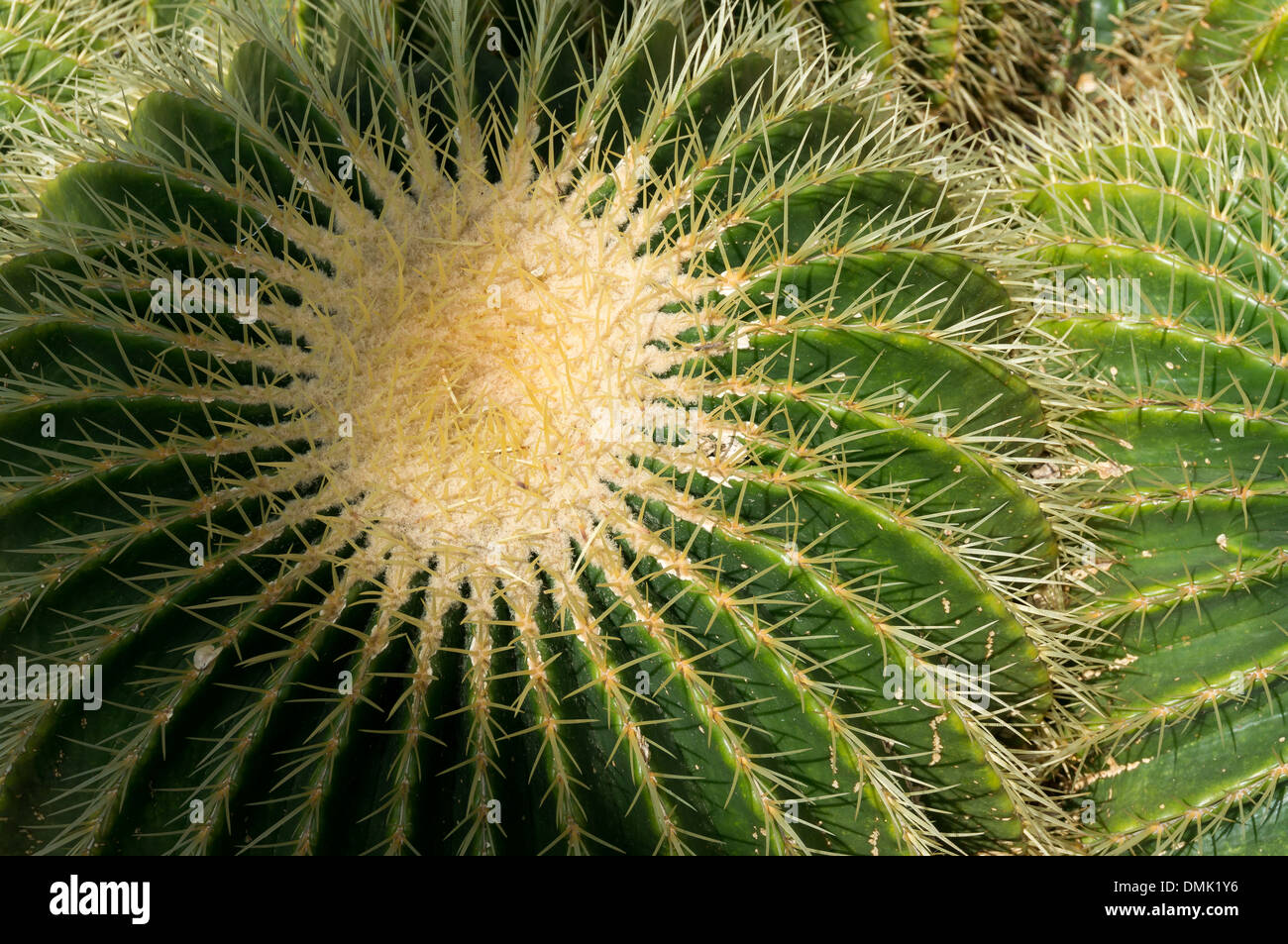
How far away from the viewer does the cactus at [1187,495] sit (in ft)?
5.97

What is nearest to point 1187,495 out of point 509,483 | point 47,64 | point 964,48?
point 509,483

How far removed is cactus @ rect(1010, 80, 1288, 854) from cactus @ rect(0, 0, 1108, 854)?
152 millimetres

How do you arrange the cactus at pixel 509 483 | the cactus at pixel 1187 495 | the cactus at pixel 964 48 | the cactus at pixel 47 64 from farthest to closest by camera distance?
1. the cactus at pixel 964 48
2. the cactus at pixel 47 64
3. the cactus at pixel 1187 495
4. the cactus at pixel 509 483

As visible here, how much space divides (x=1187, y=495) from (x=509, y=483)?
1223 mm

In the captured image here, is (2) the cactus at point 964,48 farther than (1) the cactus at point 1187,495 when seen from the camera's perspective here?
Yes

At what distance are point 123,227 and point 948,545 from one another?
57.1 inches

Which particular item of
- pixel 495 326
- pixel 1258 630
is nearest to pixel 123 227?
pixel 495 326

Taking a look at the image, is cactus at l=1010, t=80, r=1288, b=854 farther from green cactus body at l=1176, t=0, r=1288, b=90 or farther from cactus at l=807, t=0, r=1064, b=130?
cactus at l=807, t=0, r=1064, b=130

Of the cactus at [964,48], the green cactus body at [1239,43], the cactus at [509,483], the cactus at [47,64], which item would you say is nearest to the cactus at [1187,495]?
the cactus at [509,483]

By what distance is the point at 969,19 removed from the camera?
2688 mm

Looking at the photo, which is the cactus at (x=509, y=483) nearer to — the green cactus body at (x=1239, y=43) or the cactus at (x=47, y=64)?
the cactus at (x=47, y=64)

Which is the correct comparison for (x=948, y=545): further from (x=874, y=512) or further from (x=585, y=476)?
(x=585, y=476)

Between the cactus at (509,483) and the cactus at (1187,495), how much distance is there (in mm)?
152

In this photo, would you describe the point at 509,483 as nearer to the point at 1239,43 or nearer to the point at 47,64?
the point at 47,64
